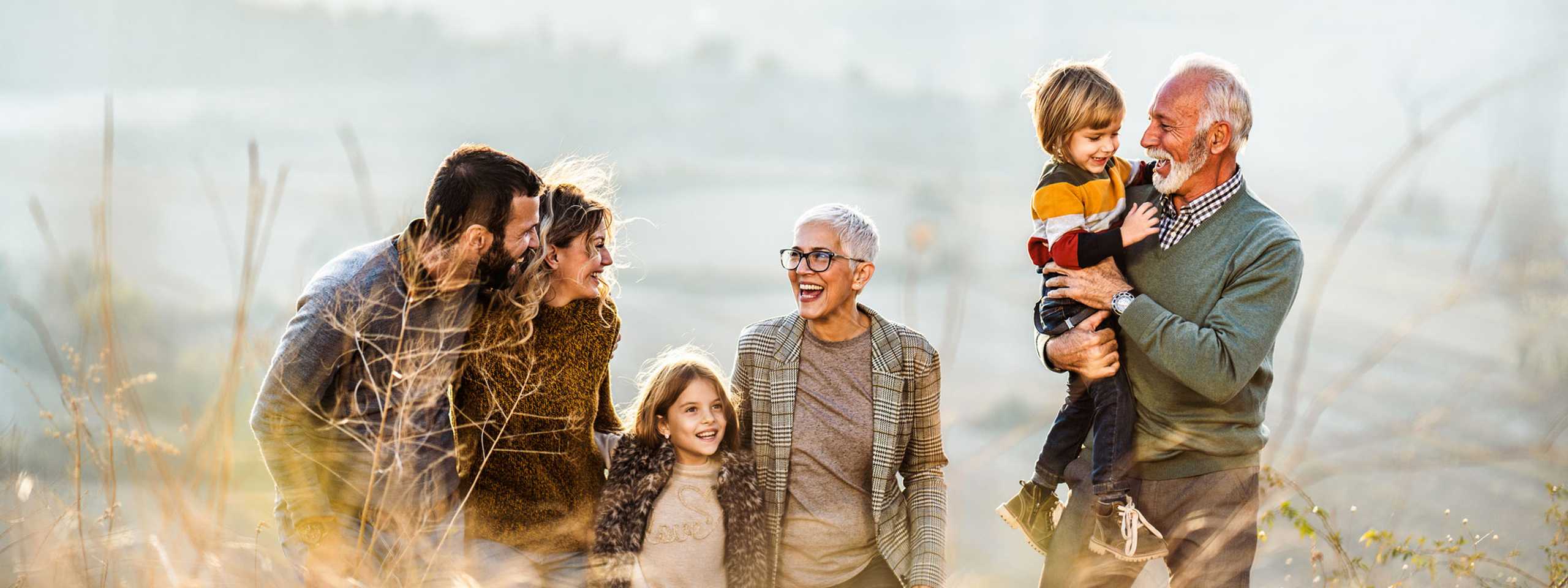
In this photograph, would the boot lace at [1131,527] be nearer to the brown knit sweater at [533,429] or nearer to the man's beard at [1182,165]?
the man's beard at [1182,165]

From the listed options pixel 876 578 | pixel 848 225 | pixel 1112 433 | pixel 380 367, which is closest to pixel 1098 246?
pixel 1112 433

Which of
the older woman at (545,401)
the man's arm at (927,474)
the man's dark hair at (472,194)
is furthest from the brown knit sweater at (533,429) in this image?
the man's arm at (927,474)

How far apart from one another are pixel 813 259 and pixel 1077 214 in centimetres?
78

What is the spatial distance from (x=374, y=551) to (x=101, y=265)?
3.32ft

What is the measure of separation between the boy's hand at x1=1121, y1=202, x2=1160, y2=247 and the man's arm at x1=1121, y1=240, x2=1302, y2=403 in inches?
7.7

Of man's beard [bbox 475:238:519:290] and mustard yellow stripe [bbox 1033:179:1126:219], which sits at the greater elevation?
mustard yellow stripe [bbox 1033:179:1126:219]

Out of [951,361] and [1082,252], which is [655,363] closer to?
[951,361]

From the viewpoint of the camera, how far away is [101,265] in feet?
6.98

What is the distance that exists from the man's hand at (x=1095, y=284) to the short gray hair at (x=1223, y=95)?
1.50 feet

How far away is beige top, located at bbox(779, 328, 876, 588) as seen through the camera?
341 centimetres

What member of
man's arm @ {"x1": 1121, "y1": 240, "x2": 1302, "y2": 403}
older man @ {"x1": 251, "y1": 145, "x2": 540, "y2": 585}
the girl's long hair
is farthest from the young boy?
older man @ {"x1": 251, "y1": 145, "x2": 540, "y2": 585}

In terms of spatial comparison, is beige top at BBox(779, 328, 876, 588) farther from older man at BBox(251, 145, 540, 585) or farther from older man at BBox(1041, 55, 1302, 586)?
older man at BBox(251, 145, 540, 585)

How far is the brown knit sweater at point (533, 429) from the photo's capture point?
3.22m

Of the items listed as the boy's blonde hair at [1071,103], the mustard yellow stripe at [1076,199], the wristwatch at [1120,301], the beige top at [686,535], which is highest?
the boy's blonde hair at [1071,103]
